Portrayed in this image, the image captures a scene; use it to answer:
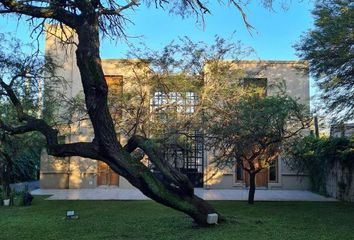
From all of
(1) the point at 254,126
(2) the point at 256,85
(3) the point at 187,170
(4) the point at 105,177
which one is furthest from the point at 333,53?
(4) the point at 105,177

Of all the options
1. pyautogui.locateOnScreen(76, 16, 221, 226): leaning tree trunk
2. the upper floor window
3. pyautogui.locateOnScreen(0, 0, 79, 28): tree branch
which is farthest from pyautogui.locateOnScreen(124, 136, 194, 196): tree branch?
the upper floor window

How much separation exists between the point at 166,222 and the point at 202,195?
920 centimetres

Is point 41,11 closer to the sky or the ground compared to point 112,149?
closer to the sky

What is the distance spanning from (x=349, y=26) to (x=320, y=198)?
9.97 metres

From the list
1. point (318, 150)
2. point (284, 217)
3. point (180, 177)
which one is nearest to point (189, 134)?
point (284, 217)

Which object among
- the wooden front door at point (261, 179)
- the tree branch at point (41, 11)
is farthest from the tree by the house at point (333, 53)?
the wooden front door at point (261, 179)

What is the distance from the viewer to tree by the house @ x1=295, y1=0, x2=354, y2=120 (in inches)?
448

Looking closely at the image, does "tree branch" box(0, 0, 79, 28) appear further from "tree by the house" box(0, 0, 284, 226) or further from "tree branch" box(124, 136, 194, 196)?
"tree branch" box(124, 136, 194, 196)

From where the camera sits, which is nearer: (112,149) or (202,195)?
(112,149)

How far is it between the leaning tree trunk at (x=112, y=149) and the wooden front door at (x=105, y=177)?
573 inches

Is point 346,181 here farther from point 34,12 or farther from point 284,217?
point 34,12

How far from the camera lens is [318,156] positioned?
20.2 metres

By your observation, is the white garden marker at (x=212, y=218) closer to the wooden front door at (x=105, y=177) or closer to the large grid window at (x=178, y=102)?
the large grid window at (x=178, y=102)

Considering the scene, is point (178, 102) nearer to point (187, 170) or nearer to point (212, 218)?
point (212, 218)
